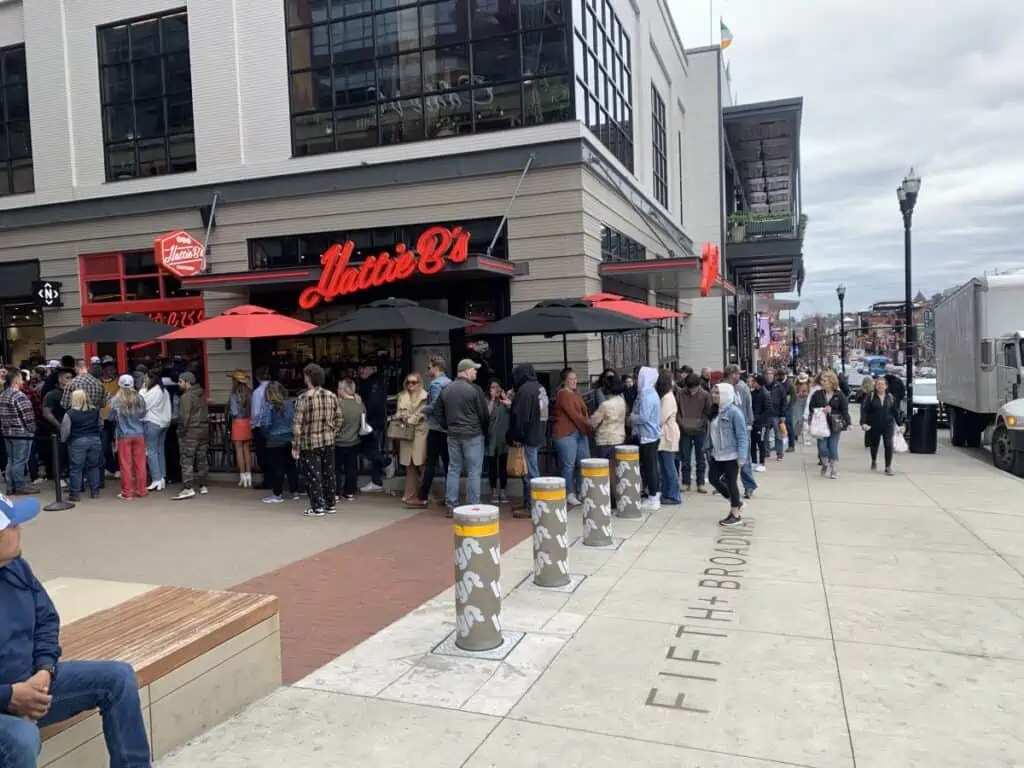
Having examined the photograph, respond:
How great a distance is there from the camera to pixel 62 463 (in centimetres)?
1285

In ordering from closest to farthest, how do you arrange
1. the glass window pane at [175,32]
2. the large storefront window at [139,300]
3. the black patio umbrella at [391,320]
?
1. the black patio umbrella at [391,320]
2. the glass window pane at [175,32]
3. the large storefront window at [139,300]

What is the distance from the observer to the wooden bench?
3561 mm

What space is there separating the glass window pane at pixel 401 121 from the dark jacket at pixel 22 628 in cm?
1326

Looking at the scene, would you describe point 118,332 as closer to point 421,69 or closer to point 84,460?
point 84,460

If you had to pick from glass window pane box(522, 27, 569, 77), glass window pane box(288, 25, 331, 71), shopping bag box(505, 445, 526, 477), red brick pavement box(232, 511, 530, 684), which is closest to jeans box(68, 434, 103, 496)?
red brick pavement box(232, 511, 530, 684)

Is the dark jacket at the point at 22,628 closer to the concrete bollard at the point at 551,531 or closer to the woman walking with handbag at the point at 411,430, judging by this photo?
the concrete bollard at the point at 551,531

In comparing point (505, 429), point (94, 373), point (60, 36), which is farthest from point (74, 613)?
point (60, 36)

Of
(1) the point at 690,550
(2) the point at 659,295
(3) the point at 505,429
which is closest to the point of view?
(1) the point at 690,550

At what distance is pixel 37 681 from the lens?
9.84 feet

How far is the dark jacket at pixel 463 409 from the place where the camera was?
939 centimetres

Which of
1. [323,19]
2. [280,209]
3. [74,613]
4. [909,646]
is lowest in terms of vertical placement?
[909,646]

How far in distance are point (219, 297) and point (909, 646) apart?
1515 cm

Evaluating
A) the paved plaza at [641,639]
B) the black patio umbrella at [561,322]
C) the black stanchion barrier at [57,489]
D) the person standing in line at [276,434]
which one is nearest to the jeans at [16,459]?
the black stanchion barrier at [57,489]

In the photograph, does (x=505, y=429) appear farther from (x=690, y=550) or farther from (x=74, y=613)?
(x=74, y=613)
